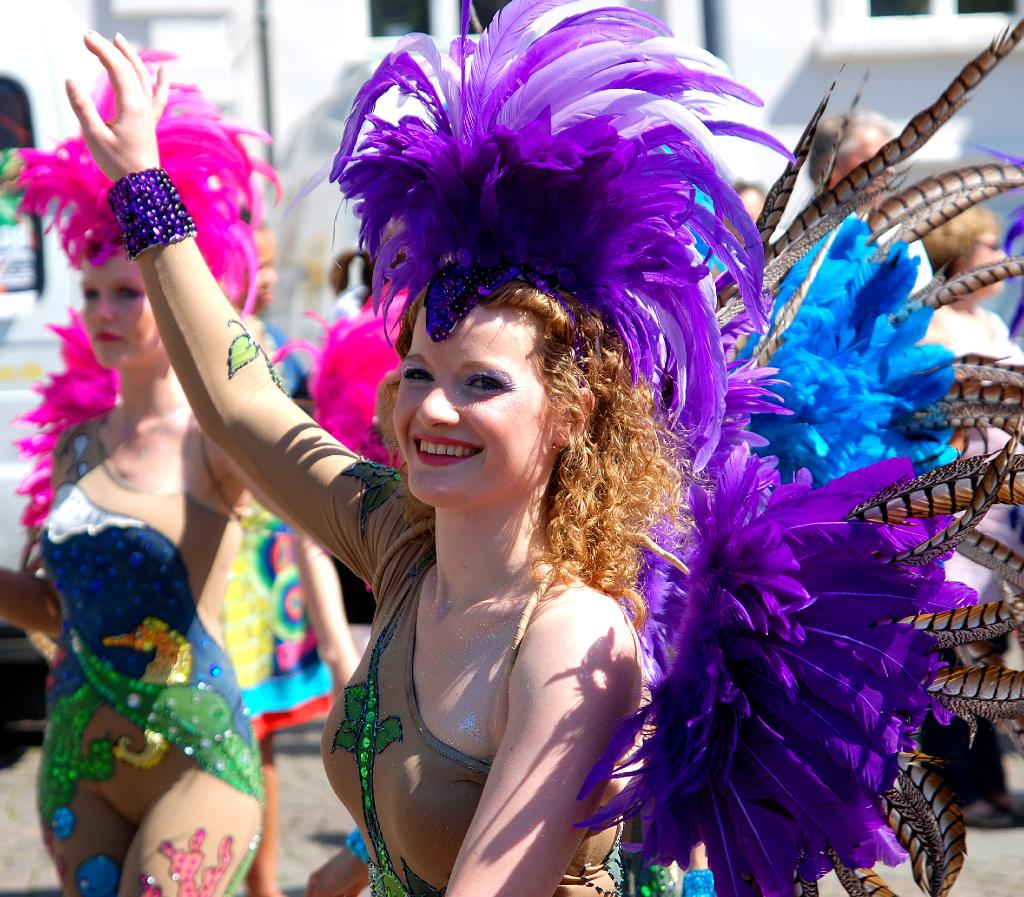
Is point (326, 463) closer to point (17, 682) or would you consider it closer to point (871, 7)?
point (17, 682)

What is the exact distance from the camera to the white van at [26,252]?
6.14 metres

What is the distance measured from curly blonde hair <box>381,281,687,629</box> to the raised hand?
0.66m

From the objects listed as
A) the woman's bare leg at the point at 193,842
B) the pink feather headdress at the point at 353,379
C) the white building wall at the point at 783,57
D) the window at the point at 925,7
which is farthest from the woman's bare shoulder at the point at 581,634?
the window at the point at 925,7

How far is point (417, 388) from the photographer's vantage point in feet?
5.77

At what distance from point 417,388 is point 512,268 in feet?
0.62

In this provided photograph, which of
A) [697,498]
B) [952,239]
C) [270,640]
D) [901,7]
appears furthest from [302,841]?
[901,7]

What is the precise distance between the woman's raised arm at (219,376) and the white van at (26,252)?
14.1 feet

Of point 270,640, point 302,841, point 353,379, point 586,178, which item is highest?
point 586,178

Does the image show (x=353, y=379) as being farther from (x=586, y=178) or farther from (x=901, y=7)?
(x=901, y=7)

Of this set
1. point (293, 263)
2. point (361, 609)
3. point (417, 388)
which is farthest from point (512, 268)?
point (293, 263)

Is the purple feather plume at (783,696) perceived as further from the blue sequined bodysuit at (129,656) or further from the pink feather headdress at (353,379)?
the pink feather headdress at (353,379)

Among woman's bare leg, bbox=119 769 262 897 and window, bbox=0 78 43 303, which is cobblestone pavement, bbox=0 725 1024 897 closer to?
woman's bare leg, bbox=119 769 262 897

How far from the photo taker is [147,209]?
80.0 inches

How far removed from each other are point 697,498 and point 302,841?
374cm
